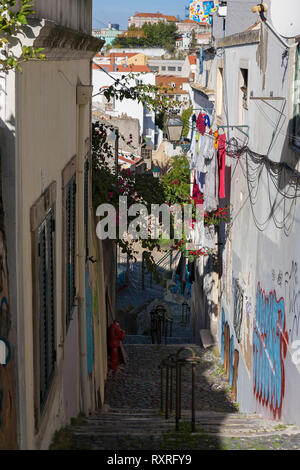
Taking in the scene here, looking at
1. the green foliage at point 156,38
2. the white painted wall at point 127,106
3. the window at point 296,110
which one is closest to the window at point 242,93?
the window at point 296,110

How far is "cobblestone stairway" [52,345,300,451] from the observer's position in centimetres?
738

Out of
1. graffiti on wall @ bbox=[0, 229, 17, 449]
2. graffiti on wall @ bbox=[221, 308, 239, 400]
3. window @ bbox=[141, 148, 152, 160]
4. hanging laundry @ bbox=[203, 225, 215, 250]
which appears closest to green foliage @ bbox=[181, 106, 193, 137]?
window @ bbox=[141, 148, 152, 160]

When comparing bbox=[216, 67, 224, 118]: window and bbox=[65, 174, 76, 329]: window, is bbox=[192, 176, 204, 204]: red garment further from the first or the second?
bbox=[65, 174, 76, 329]: window

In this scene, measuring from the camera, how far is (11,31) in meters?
4.64

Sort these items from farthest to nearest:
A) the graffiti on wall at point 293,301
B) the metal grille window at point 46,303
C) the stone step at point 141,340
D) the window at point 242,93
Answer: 1. the stone step at point 141,340
2. the window at point 242,93
3. the graffiti on wall at point 293,301
4. the metal grille window at point 46,303

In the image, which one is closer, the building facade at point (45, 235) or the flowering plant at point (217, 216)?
the building facade at point (45, 235)

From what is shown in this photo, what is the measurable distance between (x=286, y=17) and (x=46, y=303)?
3.89 m

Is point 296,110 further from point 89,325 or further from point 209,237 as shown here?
point 209,237

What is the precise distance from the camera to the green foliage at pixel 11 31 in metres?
4.34

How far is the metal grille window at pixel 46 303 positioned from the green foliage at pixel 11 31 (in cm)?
164

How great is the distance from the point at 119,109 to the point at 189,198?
51868mm

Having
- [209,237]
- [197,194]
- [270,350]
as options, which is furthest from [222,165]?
[270,350]

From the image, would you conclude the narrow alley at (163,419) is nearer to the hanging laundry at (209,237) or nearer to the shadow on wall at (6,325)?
the shadow on wall at (6,325)
